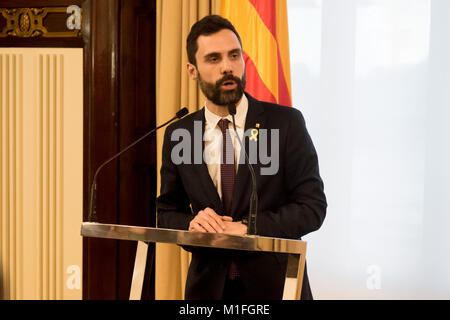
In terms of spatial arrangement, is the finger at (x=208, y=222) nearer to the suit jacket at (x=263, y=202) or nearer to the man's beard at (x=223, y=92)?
the suit jacket at (x=263, y=202)

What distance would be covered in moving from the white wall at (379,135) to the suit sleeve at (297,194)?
55.0 inches

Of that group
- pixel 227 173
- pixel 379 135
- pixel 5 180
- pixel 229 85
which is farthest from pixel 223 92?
pixel 5 180

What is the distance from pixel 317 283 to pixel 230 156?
5.55 feet

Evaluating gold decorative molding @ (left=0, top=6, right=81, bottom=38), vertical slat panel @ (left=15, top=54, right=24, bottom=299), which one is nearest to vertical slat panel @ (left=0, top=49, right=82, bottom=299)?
vertical slat panel @ (left=15, top=54, right=24, bottom=299)

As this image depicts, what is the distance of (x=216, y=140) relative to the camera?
64.3 inches

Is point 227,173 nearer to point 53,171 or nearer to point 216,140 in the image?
point 216,140

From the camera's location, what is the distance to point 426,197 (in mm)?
2898

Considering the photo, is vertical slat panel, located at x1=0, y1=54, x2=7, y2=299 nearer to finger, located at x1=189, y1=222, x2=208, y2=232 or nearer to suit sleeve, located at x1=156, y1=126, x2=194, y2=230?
suit sleeve, located at x1=156, y1=126, x2=194, y2=230

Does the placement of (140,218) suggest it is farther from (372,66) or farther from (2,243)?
(372,66)

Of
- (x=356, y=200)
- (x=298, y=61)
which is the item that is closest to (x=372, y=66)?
(x=298, y=61)

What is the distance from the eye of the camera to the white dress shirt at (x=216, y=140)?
1.62 m

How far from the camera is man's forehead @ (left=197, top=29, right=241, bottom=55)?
1616mm

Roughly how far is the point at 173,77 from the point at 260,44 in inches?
21.2

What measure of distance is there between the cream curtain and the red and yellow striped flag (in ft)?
0.69
